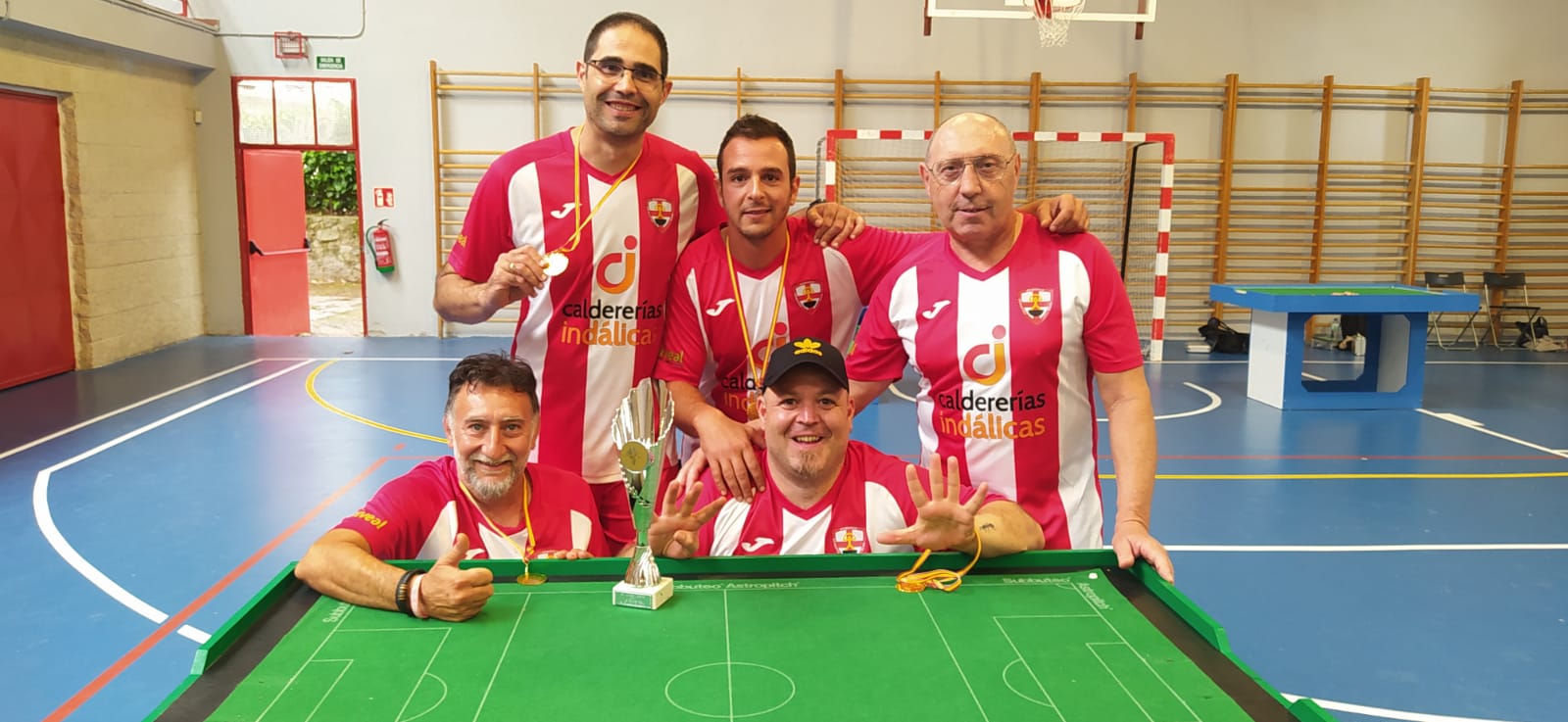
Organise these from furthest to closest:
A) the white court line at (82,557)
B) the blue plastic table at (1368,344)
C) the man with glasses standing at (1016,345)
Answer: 1. the blue plastic table at (1368,344)
2. the white court line at (82,557)
3. the man with glasses standing at (1016,345)

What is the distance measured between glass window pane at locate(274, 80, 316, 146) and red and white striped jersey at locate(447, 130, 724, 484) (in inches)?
451

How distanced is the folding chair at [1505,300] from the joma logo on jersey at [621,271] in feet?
46.8

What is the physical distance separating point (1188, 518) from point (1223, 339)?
8.02m

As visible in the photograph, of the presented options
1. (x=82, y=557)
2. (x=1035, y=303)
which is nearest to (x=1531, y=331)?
(x=1035, y=303)

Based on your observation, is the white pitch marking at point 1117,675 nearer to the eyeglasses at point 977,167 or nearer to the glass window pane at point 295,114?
the eyeglasses at point 977,167

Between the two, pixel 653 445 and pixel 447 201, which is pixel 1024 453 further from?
pixel 447 201

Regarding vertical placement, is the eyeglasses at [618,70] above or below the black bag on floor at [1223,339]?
above

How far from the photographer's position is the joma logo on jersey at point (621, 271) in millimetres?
3629

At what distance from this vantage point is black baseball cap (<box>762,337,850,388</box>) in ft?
9.45

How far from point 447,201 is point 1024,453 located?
12.2m

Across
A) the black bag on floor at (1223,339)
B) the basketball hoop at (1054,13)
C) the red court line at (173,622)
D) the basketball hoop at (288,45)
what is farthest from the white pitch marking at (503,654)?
the basketball hoop at (288,45)

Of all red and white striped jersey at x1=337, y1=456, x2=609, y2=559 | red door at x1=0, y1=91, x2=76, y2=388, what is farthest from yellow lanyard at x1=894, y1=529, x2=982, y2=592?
red door at x1=0, y1=91, x2=76, y2=388

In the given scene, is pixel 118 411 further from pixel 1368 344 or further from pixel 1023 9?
pixel 1368 344

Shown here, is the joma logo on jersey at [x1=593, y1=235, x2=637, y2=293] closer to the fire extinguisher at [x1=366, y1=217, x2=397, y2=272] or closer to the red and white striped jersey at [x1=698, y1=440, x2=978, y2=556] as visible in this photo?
the red and white striped jersey at [x1=698, y1=440, x2=978, y2=556]
